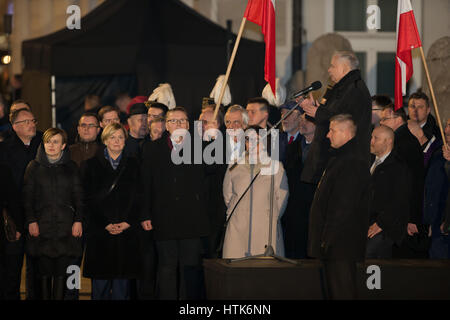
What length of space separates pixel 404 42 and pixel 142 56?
5.09 metres

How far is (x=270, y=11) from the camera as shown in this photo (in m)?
8.69

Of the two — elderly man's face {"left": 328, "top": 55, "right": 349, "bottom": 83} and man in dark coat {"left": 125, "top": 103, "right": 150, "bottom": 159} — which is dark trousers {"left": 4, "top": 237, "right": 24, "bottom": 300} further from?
elderly man's face {"left": 328, "top": 55, "right": 349, "bottom": 83}

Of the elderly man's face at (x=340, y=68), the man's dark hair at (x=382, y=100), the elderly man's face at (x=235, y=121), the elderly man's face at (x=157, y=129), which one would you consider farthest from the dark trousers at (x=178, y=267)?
the man's dark hair at (x=382, y=100)

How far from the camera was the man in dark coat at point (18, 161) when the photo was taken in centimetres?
820

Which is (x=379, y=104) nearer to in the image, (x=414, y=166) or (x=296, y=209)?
(x=414, y=166)

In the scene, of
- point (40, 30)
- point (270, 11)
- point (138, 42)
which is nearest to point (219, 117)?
point (270, 11)

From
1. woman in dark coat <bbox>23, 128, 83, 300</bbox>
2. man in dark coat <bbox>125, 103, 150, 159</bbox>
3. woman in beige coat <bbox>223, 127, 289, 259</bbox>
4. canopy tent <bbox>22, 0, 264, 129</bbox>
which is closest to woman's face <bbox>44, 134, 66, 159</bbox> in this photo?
woman in dark coat <bbox>23, 128, 83, 300</bbox>

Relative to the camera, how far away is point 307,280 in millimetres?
7125

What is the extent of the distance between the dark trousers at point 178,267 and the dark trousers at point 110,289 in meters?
0.39

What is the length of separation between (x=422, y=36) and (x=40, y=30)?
316 inches

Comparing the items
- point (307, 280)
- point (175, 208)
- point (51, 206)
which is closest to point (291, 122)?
point (175, 208)

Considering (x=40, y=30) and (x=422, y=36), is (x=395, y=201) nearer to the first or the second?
(x=422, y=36)

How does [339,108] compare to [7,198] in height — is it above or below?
above

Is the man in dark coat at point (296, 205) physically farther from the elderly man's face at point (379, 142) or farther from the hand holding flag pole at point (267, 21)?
the elderly man's face at point (379, 142)
